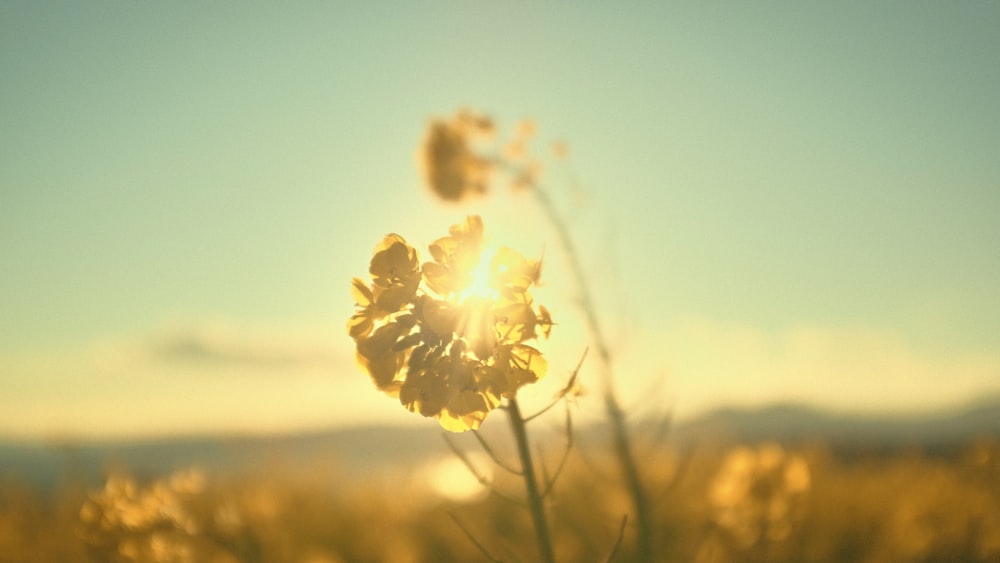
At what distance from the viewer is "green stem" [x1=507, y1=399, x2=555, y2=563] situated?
1406mm

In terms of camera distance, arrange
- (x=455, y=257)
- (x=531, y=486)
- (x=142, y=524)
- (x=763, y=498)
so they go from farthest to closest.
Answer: (x=763, y=498) < (x=142, y=524) < (x=455, y=257) < (x=531, y=486)

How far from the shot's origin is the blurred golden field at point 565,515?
2.21 metres

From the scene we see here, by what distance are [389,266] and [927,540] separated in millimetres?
3645

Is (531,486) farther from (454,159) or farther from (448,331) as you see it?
(454,159)

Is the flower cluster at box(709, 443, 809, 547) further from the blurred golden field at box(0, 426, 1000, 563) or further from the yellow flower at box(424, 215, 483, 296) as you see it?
the yellow flower at box(424, 215, 483, 296)

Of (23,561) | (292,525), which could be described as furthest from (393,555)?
(23,561)

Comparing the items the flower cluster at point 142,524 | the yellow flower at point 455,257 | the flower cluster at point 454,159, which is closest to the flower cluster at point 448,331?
the yellow flower at point 455,257

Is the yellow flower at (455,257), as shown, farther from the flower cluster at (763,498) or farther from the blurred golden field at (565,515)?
the flower cluster at (763,498)

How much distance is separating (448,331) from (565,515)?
1000mm

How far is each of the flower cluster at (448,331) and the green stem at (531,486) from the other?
0.05m

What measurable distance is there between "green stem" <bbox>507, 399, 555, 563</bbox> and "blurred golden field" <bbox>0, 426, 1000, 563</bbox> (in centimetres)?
20

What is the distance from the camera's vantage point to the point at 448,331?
56.7 inches

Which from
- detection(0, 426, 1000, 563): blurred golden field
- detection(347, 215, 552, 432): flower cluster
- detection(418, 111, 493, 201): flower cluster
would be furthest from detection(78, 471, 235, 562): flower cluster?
detection(418, 111, 493, 201): flower cluster

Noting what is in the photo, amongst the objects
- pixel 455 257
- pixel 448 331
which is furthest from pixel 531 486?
pixel 455 257
